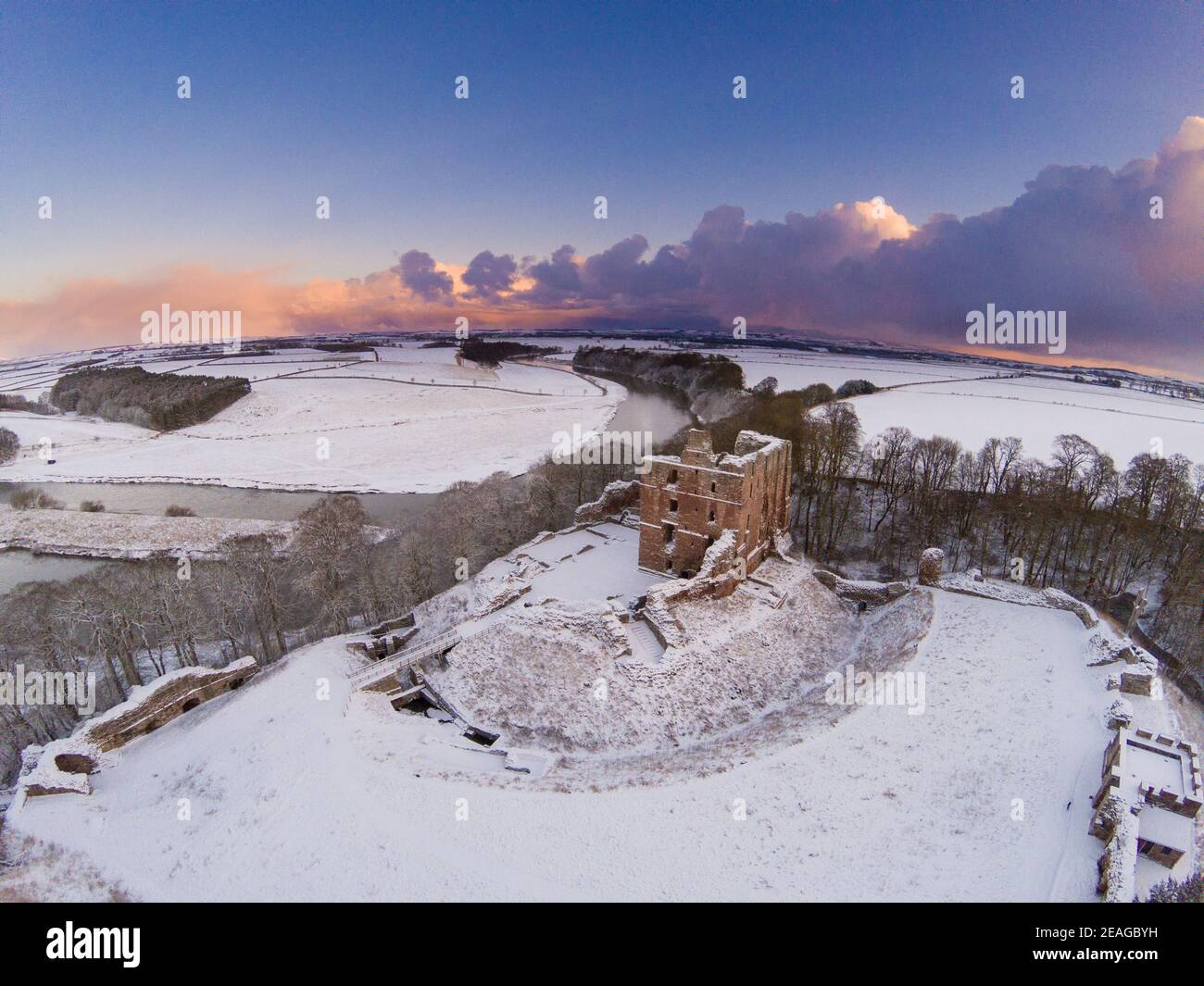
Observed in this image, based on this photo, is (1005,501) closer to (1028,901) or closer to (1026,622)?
(1026,622)

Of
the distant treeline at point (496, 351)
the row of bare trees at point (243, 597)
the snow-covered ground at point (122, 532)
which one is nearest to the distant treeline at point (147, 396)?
the snow-covered ground at point (122, 532)

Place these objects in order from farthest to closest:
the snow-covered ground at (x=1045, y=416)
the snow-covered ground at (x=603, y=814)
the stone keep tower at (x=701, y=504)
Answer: the snow-covered ground at (x=1045, y=416) < the stone keep tower at (x=701, y=504) < the snow-covered ground at (x=603, y=814)

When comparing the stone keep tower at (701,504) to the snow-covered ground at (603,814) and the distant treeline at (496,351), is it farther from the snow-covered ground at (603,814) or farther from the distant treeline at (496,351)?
the distant treeline at (496,351)

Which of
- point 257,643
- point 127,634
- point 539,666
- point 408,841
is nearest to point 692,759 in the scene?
point 539,666

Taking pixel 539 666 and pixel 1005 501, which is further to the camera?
pixel 1005 501

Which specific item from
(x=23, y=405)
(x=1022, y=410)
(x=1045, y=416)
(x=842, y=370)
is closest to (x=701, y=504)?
(x=1045, y=416)

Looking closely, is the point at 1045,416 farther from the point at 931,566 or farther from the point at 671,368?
the point at 671,368
